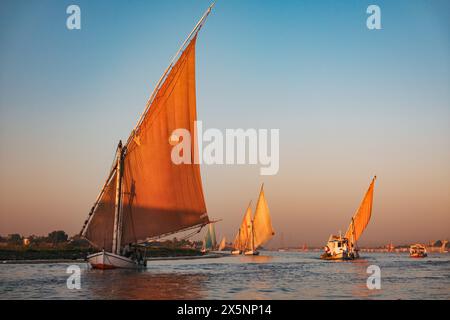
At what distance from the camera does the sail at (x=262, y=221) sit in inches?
4535

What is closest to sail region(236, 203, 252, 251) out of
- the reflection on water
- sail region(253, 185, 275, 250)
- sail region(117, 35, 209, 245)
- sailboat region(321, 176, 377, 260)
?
sail region(253, 185, 275, 250)

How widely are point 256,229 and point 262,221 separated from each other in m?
6.76

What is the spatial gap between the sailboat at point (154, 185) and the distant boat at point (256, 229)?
72504 mm

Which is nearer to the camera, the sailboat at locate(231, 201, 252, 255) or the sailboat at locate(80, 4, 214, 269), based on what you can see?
the sailboat at locate(80, 4, 214, 269)

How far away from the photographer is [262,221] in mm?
118188

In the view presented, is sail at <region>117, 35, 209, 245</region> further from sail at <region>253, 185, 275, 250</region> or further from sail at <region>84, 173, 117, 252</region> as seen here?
sail at <region>253, 185, 275, 250</region>

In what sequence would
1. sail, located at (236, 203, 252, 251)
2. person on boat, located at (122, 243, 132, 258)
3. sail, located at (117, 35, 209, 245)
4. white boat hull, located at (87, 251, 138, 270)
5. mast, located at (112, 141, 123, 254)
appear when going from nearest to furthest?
sail, located at (117, 35, 209, 245) → white boat hull, located at (87, 251, 138, 270) → mast, located at (112, 141, 123, 254) → person on boat, located at (122, 243, 132, 258) → sail, located at (236, 203, 252, 251)

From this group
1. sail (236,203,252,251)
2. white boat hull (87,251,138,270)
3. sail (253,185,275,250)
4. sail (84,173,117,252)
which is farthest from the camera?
sail (236,203,252,251)

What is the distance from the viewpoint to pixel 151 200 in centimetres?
4256

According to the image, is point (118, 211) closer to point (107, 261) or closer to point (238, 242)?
point (107, 261)

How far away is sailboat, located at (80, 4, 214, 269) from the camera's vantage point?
4153cm

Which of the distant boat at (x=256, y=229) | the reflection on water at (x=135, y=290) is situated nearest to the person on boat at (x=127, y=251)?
the reflection on water at (x=135, y=290)
